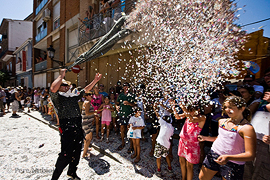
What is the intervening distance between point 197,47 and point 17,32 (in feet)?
115

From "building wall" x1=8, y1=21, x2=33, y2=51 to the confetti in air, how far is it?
109 ft

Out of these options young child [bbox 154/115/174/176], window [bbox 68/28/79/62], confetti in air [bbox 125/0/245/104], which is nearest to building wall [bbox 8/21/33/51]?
window [bbox 68/28/79/62]

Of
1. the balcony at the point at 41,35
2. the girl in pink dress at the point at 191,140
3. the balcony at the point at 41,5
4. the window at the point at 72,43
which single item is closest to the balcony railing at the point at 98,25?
the window at the point at 72,43

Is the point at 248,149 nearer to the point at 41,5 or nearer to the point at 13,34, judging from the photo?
the point at 41,5

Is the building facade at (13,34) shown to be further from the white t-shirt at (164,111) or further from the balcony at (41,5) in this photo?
the white t-shirt at (164,111)

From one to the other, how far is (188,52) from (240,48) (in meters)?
1.40

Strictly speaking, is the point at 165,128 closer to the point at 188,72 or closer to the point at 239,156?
the point at 239,156

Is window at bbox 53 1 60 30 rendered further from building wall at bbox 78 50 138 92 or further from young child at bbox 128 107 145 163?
young child at bbox 128 107 145 163

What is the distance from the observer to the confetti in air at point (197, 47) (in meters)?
3.43

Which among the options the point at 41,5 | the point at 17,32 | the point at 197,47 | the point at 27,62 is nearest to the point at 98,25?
the point at 197,47

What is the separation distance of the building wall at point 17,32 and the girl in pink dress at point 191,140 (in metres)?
35.3

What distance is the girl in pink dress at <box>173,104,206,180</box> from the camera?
2.42 meters

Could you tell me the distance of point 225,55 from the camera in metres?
3.62

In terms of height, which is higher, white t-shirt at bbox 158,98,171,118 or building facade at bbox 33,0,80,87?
building facade at bbox 33,0,80,87
